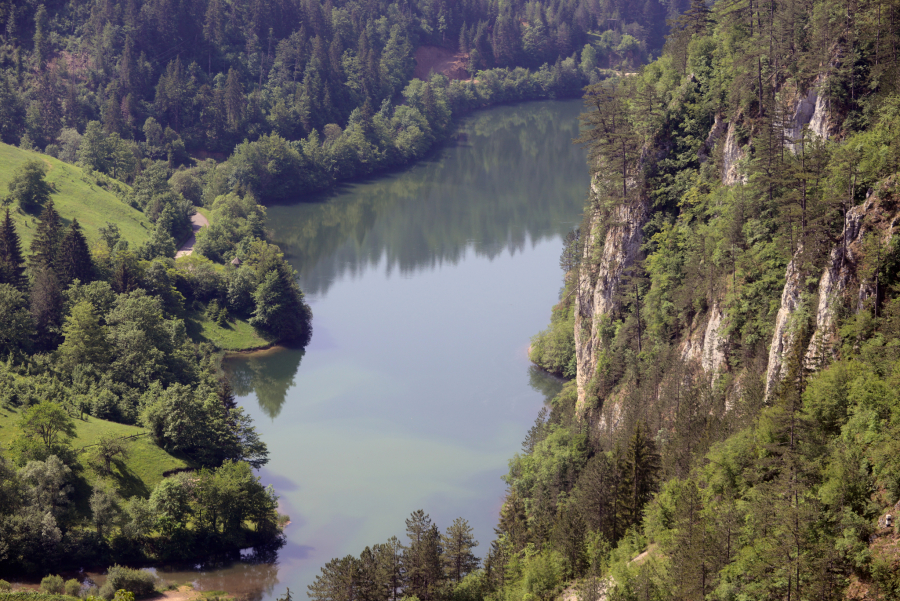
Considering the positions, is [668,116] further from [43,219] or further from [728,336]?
[43,219]

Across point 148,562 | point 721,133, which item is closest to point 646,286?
point 721,133

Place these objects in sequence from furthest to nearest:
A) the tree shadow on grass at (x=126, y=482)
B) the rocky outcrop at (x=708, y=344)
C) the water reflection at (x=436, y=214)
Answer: the water reflection at (x=436, y=214)
the tree shadow on grass at (x=126, y=482)
the rocky outcrop at (x=708, y=344)

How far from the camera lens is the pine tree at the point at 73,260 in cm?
9694

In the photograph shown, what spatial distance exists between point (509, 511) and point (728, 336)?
67.5ft

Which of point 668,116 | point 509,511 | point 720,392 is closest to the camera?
point 720,392

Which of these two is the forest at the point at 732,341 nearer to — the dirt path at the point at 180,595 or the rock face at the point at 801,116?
the rock face at the point at 801,116

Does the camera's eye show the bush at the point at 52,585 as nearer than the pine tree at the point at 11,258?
Yes

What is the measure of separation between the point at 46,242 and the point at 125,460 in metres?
37.5

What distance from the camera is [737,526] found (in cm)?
3597

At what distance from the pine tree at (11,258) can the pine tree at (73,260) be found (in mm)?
4051

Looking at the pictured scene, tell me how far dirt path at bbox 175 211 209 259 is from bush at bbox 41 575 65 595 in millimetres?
61828

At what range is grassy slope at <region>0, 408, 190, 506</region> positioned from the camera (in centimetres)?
6931

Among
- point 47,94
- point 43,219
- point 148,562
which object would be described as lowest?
point 148,562

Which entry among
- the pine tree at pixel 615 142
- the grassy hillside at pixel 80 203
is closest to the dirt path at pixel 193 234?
the grassy hillside at pixel 80 203
